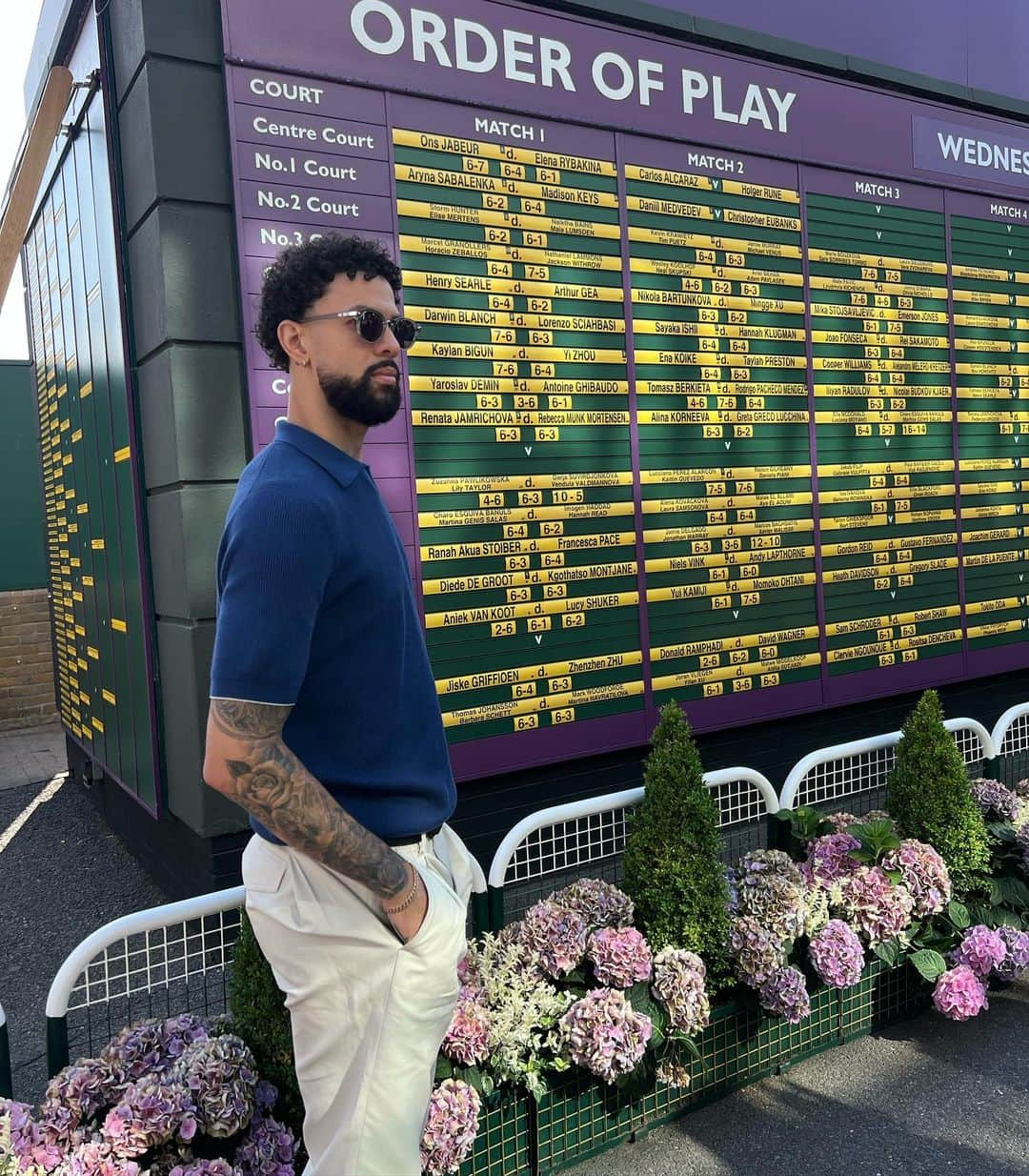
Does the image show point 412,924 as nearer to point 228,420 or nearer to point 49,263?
point 228,420

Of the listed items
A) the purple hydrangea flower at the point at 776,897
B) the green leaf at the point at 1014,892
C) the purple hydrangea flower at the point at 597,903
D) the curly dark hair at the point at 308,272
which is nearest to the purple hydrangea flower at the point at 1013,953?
the green leaf at the point at 1014,892

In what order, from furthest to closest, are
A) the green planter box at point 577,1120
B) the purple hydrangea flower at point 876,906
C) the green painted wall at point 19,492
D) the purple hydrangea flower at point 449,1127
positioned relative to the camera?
the green painted wall at point 19,492
the purple hydrangea flower at point 876,906
the green planter box at point 577,1120
the purple hydrangea flower at point 449,1127

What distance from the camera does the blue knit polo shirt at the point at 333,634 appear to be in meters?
1.60

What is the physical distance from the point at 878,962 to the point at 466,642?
221cm

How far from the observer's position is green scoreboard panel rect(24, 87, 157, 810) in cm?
490

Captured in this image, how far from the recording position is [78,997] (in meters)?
4.03

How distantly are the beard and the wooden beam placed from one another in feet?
11.9

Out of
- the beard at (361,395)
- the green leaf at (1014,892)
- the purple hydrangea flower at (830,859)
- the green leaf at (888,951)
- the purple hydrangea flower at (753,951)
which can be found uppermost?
the beard at (361,395)

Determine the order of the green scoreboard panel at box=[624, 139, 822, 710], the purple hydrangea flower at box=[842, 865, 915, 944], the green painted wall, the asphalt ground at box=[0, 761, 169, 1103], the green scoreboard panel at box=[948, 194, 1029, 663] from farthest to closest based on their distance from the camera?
the green painted wall, the green scoreboard panel at box=[948, 194, 1029, 663], the green scoreboard panel at box=[624, 139, 822, 710], the asphalt ground at box=[0, 761, 169, 1103], the purple hydrangea flower at box=[842, 865, 915, 944]

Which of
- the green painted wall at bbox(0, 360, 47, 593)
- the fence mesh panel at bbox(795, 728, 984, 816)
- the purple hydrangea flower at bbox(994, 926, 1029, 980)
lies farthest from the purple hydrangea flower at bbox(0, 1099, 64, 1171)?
the green painted wall at bbox(0, 360, 47, 593)

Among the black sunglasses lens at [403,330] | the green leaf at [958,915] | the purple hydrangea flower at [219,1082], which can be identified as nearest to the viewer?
the black sunglasses lens at [403,330]

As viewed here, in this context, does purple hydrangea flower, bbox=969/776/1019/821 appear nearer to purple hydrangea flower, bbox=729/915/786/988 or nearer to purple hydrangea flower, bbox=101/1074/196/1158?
purple hydrangea flower, bbox=729/915/786/988

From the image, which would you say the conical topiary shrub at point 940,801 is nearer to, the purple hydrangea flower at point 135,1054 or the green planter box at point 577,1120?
the green planter box at point 577,1120

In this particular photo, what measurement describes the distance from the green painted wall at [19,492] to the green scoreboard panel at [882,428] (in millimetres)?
8202
